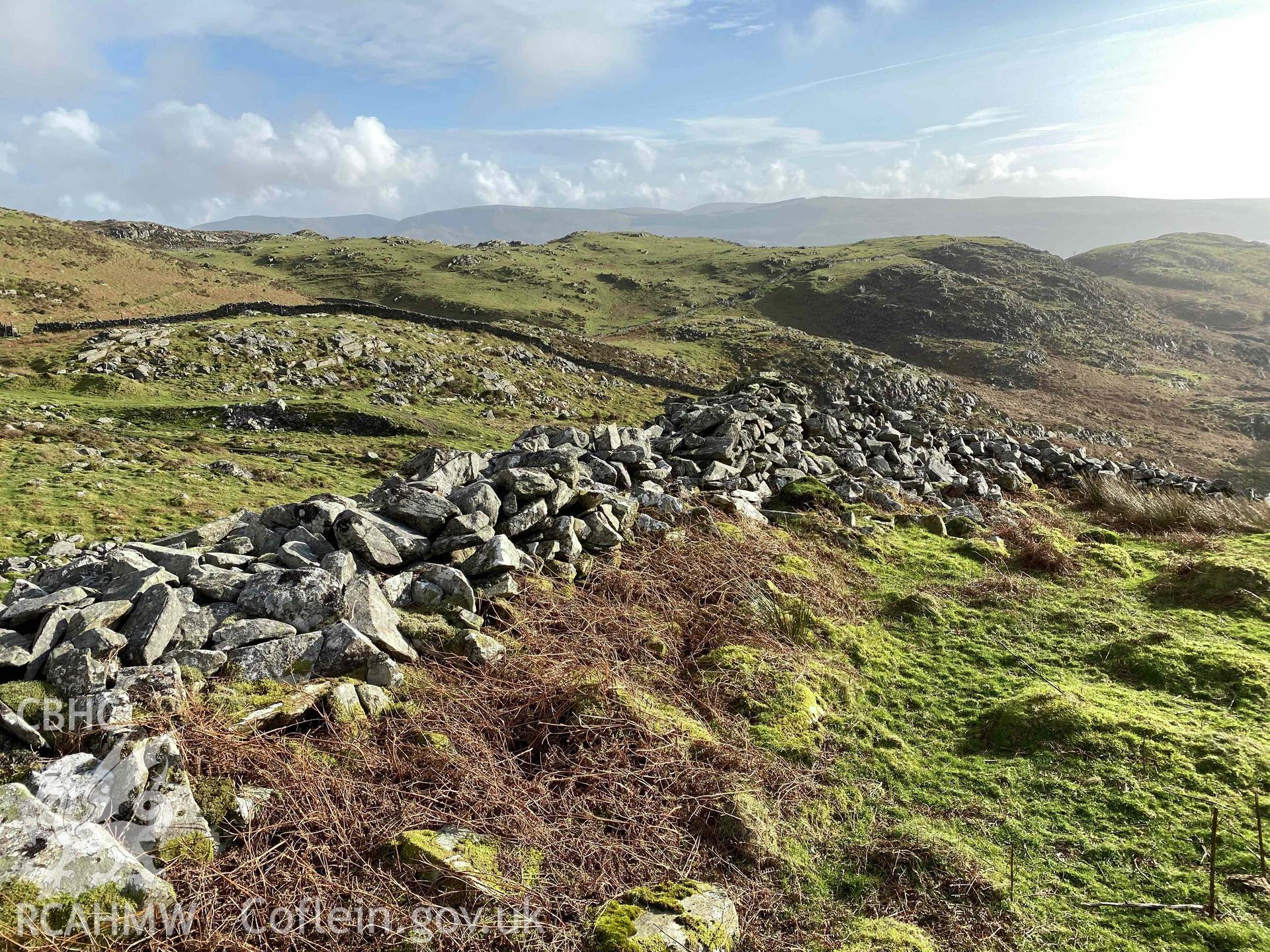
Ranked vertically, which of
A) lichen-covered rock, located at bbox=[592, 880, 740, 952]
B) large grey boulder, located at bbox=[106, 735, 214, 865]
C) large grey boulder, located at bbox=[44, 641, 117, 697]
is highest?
large grey boulder, located at bbox=[44, 641, 117, 697]

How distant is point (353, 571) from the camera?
5.84 meters

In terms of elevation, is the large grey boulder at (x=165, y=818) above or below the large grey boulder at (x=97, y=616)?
below

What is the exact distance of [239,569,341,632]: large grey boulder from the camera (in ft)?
17.3

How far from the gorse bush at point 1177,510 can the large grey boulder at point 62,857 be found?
48.7ft

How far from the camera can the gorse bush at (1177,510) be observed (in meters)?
11.8

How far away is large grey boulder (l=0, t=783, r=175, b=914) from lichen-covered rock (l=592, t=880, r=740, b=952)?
220cm

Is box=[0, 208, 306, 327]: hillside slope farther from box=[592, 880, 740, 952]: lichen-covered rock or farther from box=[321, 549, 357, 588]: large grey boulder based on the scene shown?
box=[592, 880, 740, 952]: lichen-covered rock

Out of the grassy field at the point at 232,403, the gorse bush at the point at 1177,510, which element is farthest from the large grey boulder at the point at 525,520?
the gorse bush at the point at 1177,510

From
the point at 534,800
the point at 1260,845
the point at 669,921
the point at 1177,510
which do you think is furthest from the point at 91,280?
the point at 1260,845

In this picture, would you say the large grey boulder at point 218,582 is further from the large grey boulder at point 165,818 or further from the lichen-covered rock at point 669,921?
the lichen-covered rock at point 669,921

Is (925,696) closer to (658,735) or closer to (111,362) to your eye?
(658,735)

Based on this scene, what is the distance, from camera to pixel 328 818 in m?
3.79

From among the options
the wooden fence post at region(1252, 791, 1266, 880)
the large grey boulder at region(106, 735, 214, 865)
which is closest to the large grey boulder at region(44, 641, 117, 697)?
the large grey boulder at region(106, 735, 214, 865)

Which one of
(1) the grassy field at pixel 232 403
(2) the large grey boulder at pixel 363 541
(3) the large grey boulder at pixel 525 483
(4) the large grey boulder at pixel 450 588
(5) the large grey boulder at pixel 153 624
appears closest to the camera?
(5) the large grey boulder at pixel 153 624
